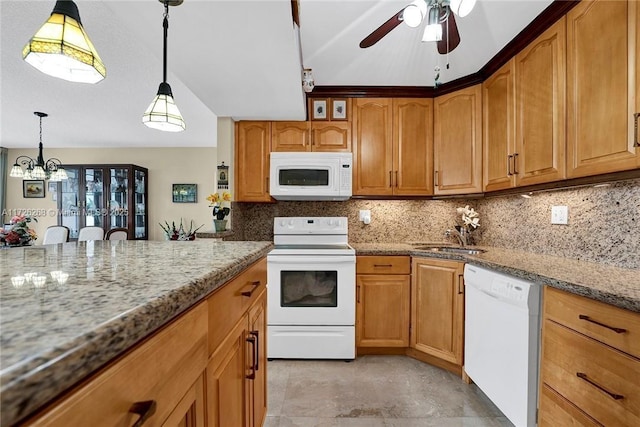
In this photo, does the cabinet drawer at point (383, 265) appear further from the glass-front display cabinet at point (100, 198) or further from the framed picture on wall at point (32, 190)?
the framed picture on wall at point (32, 190)

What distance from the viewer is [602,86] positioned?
4.41 feet

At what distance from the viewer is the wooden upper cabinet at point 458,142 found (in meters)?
2.39

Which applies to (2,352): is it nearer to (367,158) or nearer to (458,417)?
(458,417)

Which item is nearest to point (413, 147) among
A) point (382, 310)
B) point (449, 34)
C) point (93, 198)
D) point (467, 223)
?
point (467, 223)

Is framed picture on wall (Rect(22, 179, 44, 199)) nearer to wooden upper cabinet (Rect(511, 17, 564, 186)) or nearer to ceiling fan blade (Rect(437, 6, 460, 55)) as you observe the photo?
ceiling fan blade (Rect(437, 6, 460, 55))

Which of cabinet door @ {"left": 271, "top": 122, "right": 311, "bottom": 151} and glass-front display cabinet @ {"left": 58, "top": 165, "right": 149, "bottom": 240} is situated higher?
cabinet door @ {"left": 271, "top": 122, "right": 311, "bottom": 151}

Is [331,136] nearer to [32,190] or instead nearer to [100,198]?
[100,198]

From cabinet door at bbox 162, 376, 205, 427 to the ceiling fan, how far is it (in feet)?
5.04

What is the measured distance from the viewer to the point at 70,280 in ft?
2.02

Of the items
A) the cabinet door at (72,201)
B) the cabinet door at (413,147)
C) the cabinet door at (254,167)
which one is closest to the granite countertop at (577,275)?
the cabinet door at (413,147)

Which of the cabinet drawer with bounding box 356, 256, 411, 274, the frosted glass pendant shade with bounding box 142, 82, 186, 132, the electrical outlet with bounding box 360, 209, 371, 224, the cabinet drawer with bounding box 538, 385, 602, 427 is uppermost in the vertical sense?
the frosted glass pendant shade with bounding box 142, 82, 186, 132

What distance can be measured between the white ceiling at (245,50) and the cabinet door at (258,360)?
1.34 meters

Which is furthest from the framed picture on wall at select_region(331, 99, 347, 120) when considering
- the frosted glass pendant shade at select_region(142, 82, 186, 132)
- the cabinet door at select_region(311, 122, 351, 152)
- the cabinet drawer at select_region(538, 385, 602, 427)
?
the cabinet drawer at select_region(538, 385, 602, 427)

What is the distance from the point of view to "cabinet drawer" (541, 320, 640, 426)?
0.95 metres
